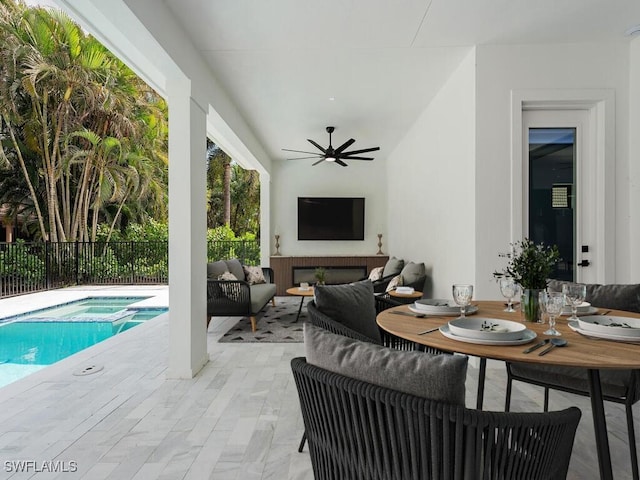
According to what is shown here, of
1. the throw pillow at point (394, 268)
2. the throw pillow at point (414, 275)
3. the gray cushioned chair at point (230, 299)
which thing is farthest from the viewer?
the throw pillow at point (394, 268)

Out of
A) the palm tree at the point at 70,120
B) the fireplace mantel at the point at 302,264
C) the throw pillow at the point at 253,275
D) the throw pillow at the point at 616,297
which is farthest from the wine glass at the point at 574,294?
the palm tree at the point at 70,120

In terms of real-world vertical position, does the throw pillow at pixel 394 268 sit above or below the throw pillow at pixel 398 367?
below

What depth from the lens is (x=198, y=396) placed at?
2.73 metres

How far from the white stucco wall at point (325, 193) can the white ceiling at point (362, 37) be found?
347 cm

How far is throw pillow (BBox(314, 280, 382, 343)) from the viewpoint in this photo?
1.91 metres

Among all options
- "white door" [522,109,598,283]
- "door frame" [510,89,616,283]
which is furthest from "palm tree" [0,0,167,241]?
"white door" [522,109,598,283]

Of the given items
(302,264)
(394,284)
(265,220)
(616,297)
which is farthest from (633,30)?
(265,220)

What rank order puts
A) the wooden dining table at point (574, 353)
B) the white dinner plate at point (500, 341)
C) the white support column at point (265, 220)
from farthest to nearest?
the white support column at point (265, 220)
the white dinner plate at point (500, 341)
the wooden dining table at point (574, 353)

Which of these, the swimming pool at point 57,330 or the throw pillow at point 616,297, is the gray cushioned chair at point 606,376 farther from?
the swimming pool at point 57,330

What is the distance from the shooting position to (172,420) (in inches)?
93.2

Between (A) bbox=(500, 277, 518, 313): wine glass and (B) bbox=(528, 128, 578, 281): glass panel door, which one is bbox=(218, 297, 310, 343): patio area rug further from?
(A) bbox=(500, 277, 518, 313): wine glass

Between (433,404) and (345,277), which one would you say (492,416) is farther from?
(345,277)

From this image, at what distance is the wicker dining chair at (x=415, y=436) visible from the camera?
82 centimetres

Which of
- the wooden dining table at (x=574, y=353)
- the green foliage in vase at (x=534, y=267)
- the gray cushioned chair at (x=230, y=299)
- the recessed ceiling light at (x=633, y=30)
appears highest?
the recessed ceiling light at (x=633, y=30)
